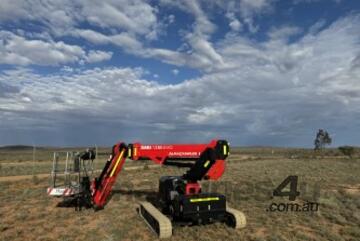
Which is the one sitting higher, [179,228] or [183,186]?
[183,186]

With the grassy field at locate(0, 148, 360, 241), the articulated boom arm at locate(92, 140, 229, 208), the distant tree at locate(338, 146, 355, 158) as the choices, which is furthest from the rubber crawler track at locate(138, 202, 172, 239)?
the distant tree at locate(338, 146, 355, 158)

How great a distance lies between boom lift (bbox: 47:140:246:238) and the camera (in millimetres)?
11047

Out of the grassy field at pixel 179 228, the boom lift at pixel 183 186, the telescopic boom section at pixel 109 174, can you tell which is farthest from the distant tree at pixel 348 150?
the telescopic boom section at pixel 109 174

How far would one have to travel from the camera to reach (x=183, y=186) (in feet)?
39.8

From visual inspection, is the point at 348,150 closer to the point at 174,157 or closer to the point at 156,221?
the point at 174,157

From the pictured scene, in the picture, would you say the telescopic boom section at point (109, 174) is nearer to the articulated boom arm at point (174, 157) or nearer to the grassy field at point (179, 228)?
the articulated boom arm at point (174, 157)

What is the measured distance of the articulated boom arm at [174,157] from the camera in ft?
37.6

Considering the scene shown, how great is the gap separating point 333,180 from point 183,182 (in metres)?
17.1

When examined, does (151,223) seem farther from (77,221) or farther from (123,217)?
(77,221)

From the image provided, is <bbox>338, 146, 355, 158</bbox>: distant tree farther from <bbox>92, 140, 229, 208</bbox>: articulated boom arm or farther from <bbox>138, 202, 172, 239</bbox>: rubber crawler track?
<bbox>138, 202, 172, 239</bbox>: rubber crawler track

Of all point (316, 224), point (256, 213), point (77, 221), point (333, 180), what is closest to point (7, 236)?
point (77, 221)

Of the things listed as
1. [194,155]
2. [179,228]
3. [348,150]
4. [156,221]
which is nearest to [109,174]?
[156,221]

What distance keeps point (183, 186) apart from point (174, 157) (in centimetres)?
118

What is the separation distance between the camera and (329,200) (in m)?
16.8
